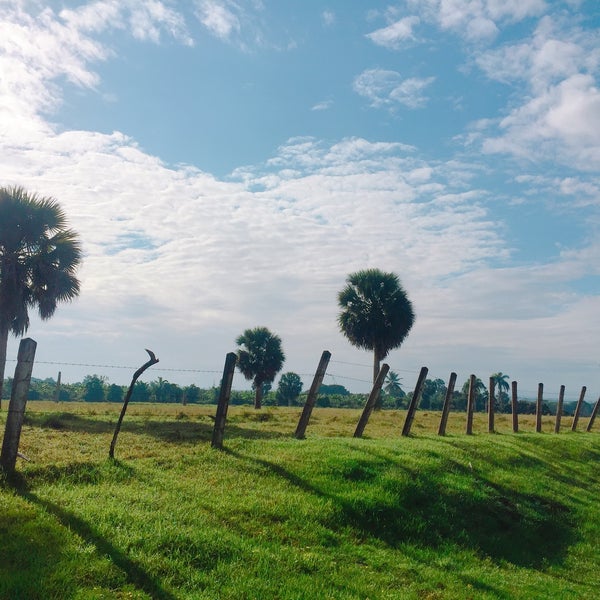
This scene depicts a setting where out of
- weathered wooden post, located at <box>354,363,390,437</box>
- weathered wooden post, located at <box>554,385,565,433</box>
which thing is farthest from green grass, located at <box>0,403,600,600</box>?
weathered wooden post, located at <box>554,385,565,433</box>

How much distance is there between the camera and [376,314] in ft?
142

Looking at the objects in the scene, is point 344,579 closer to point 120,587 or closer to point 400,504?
point 120,587

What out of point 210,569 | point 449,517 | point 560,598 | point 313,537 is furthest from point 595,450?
point 210,569

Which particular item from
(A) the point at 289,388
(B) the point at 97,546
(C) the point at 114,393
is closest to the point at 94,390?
(C) the point at 114,393

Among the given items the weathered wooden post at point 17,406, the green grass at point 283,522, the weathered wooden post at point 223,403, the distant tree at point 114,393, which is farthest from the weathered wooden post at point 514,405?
the distant tree at point 114,393

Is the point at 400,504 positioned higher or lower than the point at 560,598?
higher

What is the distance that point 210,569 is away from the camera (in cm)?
647

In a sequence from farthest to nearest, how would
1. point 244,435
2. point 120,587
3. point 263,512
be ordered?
point 244,435 → point 263,512 → point 120,587

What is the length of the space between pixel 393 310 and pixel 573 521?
31236mm

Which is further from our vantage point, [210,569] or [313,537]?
[313,537]

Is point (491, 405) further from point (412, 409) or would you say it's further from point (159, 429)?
point (159, 429)

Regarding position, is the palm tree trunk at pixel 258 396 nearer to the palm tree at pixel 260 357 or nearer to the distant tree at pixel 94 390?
the palm tree at pixel 260 357

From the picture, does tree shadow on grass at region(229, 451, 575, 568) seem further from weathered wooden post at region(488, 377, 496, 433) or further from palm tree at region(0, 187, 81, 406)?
palm tree at region(0, 187, 81, 406)

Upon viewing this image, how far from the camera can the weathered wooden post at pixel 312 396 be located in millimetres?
14375
